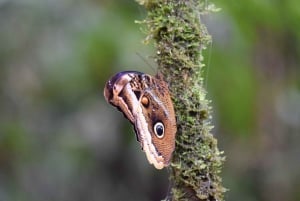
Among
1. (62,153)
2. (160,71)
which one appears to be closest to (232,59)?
(62,153)

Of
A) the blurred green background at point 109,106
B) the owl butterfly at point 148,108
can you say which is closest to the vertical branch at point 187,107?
the owl butterfly at point 148,108

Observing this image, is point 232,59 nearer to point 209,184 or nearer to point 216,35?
point 216,35

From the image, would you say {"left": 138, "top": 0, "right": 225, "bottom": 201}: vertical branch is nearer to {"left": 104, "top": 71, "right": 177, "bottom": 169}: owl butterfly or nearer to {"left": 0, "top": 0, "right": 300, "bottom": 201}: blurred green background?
{"left": 104, "top": 71, "right": 177, "bottom": 169}: owl butterfly

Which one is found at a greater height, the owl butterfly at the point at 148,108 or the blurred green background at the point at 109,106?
the blurred green background at the point at 109,106

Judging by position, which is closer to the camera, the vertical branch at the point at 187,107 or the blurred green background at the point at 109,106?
the vertical branch at the point at 187,107

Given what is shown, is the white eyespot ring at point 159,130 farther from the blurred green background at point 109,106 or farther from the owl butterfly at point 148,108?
the blurred green background at point 109,106

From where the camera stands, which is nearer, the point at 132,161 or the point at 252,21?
the point at 252,21
